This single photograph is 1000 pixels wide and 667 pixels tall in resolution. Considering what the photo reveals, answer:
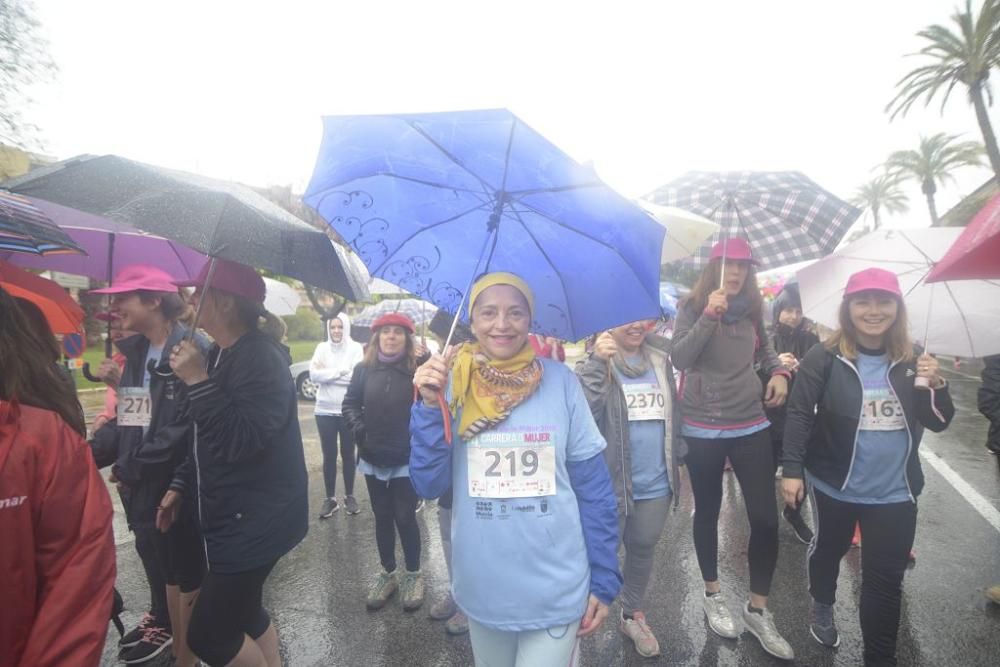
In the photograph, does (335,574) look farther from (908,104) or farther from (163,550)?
(908,104)

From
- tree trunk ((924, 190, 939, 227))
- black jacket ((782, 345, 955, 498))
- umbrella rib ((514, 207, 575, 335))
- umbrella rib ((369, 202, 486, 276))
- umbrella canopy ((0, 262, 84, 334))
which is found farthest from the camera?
tree trunk ((924, 190, 939, 227))

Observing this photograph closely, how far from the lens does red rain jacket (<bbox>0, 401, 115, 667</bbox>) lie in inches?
53.2

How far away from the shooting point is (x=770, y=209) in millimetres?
3205

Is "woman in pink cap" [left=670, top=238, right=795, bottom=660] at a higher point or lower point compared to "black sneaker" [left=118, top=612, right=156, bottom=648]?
higher

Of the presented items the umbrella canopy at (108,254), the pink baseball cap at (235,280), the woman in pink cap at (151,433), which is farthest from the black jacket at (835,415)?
the umbrella canopy at (108,254)

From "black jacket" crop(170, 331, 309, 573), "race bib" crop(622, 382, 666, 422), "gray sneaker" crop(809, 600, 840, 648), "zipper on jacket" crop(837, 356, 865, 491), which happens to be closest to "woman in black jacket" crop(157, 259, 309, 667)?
"black jacket" crop(170, 331, 309, 573)

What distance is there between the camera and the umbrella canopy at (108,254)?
10.3ft

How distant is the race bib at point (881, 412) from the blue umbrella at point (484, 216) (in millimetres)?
1515

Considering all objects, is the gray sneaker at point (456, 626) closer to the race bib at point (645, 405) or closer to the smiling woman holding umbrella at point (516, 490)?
the smiling woman holding umbrella at point (516, 490)

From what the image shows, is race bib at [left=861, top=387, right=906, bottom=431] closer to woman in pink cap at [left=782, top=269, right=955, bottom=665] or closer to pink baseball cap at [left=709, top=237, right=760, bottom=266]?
woman in pink cap at [left=782, top=269, right=955, bottom=665]

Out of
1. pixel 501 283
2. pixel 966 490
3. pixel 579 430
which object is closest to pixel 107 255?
pixel 501 283

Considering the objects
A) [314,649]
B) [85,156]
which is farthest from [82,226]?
[314,649]

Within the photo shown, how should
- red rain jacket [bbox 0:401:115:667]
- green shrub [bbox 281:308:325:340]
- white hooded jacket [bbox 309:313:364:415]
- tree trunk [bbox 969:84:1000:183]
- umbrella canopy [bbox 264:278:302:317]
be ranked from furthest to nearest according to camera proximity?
green shrub [bbox 281:308:325:340]
tree trunk [bbox 969:84:1000:183]
umbrella canopy [bbox 264:278:302:317]
white hooded jacket [bbox 309:313:364:415]
red rain jacket [bbox 0:401:115:667]

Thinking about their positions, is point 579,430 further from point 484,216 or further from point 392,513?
point 392,513
